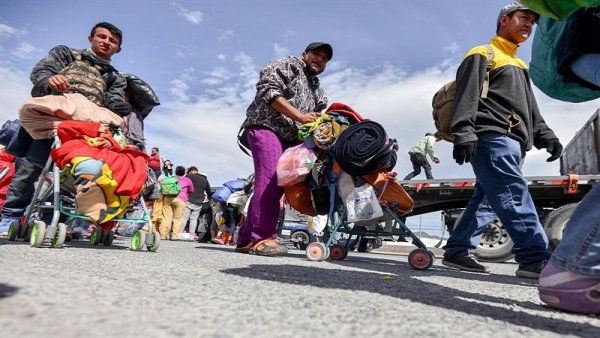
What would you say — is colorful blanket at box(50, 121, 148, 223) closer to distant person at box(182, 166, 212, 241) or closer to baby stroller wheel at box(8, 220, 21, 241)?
baby stroller wheel at box(8, 220, 21, 241)

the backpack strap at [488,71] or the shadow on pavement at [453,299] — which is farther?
the backpack strap at [488,71]

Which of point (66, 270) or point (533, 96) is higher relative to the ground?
point (533, 96)

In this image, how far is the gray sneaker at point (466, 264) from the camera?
10.8 feet

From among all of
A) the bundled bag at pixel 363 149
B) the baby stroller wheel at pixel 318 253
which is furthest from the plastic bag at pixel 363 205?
the baby stroller wheel at pixel 318 253

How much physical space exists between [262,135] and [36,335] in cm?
294

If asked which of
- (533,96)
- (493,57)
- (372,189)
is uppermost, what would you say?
(493,57)

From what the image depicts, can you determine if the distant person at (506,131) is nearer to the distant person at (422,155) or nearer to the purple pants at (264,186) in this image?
the purple pants at (264,186)

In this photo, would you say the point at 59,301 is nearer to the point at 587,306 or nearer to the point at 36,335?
the point at 36,335

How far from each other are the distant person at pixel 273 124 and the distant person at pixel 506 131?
1.36 meters

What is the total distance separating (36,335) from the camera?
2.31 ft

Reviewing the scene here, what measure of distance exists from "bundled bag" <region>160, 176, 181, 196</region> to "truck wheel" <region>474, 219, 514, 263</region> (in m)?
5.24

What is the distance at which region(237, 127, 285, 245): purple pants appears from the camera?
11.3ft

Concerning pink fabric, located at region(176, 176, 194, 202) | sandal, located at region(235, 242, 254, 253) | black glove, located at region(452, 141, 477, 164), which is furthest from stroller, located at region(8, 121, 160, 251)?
pink fabric, located at region(176, 176, 194, 202)

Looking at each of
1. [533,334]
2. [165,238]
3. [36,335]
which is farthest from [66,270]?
[165,238]
